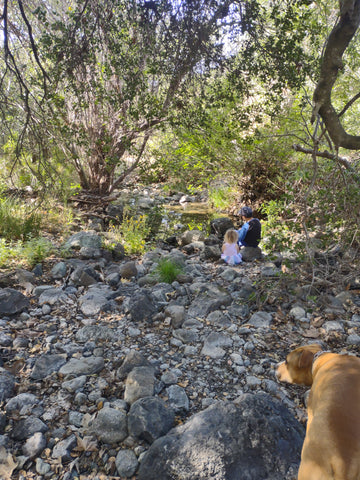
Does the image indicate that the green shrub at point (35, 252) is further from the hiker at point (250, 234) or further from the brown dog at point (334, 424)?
the brown dog at point (334, 424)

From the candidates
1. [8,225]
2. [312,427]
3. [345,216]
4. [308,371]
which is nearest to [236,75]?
[345,216]

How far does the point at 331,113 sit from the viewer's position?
3.82 m

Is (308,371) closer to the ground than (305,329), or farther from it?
farther from it

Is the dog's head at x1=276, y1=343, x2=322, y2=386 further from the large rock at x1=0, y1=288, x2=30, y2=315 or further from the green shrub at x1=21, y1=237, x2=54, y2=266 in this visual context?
the green shrub at x1=21, y1=237, x2=54, y2=266

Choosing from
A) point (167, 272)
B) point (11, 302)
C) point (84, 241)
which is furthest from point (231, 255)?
point (11, 302)

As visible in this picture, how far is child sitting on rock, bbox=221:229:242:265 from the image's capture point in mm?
6211

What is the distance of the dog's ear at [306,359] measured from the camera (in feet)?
6.66

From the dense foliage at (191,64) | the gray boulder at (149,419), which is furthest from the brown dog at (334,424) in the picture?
the dense foliage at (191,64)

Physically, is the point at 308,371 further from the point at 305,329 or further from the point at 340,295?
the point at 340,295

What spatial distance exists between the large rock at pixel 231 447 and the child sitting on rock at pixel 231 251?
4.06 m

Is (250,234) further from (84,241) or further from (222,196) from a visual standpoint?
(222,196)

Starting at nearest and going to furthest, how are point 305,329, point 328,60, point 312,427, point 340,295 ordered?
point 312,427, point 328,60, point 305,329, point 340,295

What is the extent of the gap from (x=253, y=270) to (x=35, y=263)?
362cm

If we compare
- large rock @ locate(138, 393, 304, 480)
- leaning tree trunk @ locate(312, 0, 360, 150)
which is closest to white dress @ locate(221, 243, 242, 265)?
leaning tree trunk @ locate(312, 0, 360, 150)
